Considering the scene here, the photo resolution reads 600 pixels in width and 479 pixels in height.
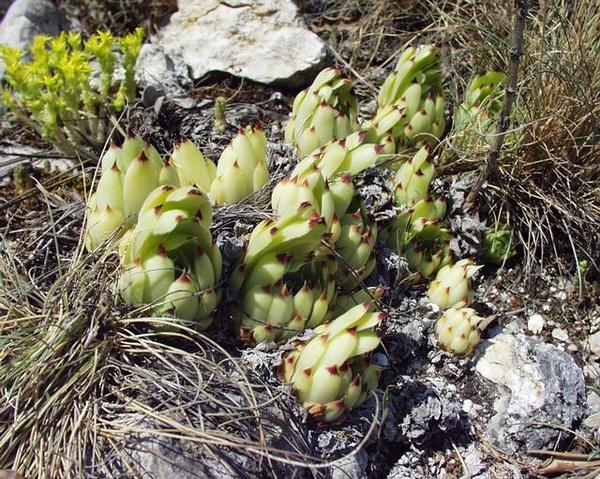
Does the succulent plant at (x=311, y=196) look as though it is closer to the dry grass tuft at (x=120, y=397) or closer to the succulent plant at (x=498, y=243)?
the dry grass tuft at (x=120, y=397)

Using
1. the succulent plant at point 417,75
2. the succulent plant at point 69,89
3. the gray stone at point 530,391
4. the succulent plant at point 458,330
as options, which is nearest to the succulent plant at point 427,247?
the succulent plant at point 458,330

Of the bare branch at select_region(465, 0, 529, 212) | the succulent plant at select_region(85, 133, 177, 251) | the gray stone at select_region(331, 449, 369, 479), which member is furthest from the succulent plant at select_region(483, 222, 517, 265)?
the succulent plant at select_region(85, 133, 177, 251)

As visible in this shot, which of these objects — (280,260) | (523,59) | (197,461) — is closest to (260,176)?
(280,260)

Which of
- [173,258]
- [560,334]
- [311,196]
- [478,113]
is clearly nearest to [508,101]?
[478,113]

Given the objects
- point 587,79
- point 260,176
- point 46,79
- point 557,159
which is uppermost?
point 46,79

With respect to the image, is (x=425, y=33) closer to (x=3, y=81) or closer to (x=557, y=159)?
(x=557, y=159)

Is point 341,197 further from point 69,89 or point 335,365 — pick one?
point 69,89
